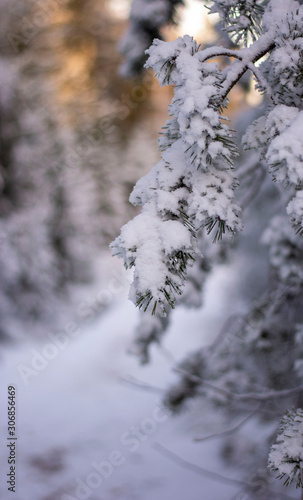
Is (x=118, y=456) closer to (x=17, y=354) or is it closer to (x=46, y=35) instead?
(x=17, y=354)

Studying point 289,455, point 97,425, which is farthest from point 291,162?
point 97,425

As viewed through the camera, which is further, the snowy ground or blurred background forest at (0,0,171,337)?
blurred background forest at (0,0,171,337)

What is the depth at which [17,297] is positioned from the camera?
20.9 feet

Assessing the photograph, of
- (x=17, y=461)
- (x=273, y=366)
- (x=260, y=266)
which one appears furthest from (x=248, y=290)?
(x=17, y=461)

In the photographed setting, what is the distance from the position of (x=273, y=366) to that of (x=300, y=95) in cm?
270

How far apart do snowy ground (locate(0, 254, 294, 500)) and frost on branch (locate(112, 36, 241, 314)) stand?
7.62 ft

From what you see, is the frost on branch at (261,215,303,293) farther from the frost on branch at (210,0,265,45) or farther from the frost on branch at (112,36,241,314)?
the frost on branch at (112,36,241,314)

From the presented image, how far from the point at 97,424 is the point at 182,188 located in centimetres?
459

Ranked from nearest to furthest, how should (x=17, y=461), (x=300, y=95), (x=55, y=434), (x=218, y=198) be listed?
(x=218, y=198) → (x=300, y=95) → (x=17, y=461) → (x=55, y=434)

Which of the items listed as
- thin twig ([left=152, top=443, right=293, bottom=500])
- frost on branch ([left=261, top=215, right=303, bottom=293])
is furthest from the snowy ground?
frost on branch ([left=261, top=215, right=303, bottom=293])

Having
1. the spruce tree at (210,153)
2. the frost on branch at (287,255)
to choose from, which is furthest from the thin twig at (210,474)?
the frost on branch at (287,255)

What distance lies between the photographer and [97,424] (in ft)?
15.9

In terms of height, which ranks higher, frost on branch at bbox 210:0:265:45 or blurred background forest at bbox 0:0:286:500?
blurred background forest at bbox 0:0:286:500

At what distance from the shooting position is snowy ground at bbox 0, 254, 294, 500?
3697 millimetres
